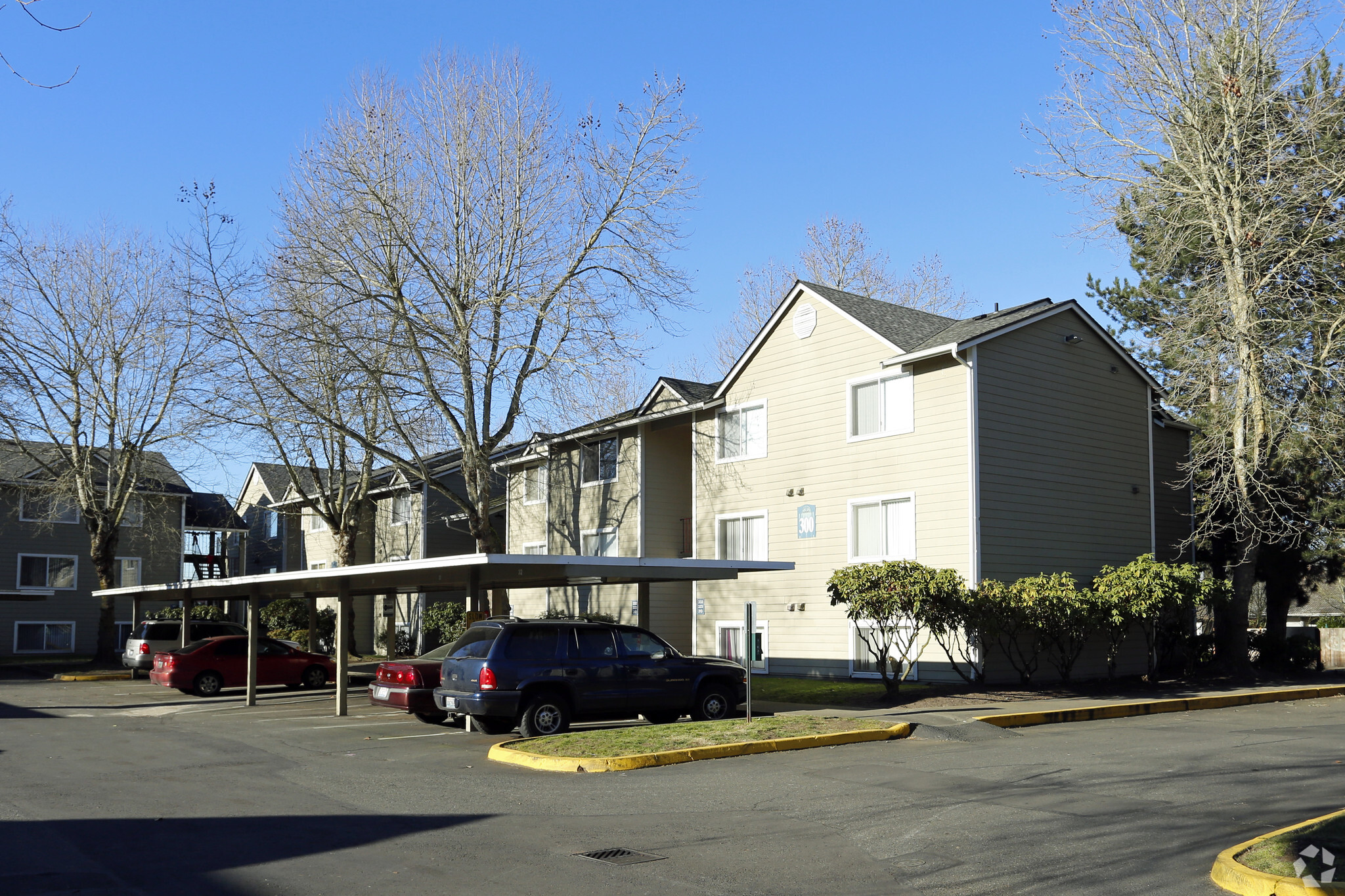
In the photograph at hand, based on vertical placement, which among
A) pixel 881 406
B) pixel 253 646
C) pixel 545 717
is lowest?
pixel 545 717

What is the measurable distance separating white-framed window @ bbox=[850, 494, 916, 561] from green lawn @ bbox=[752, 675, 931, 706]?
2776 mm

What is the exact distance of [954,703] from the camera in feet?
62.5

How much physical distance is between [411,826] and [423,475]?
1926cm

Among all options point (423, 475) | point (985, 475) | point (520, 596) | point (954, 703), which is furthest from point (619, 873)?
point (520, 596)

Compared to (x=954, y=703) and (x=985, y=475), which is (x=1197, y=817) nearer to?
(x=954, y=703)

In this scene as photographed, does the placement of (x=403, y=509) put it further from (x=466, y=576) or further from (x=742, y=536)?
(x=466, y=576)

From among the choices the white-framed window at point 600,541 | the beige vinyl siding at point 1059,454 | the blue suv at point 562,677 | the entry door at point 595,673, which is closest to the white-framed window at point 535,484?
the white-framed window at point 600,541

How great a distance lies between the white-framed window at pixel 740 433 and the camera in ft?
92.9

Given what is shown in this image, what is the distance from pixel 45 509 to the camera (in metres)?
44.8

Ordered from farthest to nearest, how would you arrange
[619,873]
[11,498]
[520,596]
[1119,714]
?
[11,498]
[520,596]
[1119,714]
[619,873]

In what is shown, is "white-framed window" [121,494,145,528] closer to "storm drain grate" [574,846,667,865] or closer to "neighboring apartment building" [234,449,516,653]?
"neighboring apartment building" [234,449,516,653]

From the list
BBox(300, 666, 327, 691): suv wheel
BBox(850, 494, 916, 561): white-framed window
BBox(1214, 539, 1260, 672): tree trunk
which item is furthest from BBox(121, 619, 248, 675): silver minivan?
BBox(1214, 539, 1260, 672): tree trunk

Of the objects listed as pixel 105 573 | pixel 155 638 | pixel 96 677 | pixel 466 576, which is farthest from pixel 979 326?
pixel 105 573

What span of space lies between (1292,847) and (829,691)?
1499 centimetres
